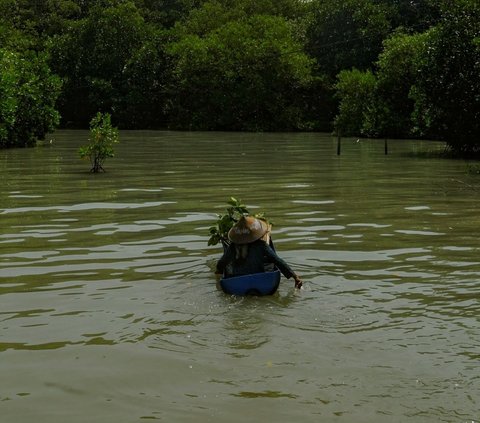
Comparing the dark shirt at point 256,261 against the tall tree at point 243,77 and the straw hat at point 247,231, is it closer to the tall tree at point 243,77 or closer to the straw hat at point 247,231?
the straw hat at point 247,231

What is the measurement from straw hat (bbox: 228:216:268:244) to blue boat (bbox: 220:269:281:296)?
1.49 ft

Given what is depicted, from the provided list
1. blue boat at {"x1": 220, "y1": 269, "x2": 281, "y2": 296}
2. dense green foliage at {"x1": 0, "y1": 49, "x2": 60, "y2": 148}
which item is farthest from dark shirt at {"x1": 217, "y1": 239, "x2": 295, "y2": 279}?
dense green foliage at {"x1": 0, "y1": 49, "x2": 60, "y2": 148}

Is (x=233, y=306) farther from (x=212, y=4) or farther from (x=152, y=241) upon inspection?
(x=212, y=4)

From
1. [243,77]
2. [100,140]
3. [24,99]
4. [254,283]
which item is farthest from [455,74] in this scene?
[243,77]

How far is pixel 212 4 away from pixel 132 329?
2720 inches

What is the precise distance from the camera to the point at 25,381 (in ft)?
22.5

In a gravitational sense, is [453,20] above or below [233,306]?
above

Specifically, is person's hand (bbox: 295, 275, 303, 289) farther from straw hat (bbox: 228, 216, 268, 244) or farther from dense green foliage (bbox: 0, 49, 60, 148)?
dense green foliage (bbox: 0, 49, 60, 148)

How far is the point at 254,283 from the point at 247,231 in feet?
2.07

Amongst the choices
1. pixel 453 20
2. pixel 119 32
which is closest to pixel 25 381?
pixel 453 20

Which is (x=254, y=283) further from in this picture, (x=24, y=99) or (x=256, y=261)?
(x=24, y=99)

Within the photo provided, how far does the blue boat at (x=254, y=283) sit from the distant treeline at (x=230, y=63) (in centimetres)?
3151

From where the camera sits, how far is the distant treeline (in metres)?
48.1

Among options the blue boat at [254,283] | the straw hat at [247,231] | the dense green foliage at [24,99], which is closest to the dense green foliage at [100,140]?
the dense green foliage at [24,99]
